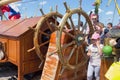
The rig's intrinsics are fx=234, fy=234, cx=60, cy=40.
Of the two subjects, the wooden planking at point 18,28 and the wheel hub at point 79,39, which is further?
the wooden planking at point 18,28

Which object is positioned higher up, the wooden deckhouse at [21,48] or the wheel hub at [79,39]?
the wheel hub at [79,39]

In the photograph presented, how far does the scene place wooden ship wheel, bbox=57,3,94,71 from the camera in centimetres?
502

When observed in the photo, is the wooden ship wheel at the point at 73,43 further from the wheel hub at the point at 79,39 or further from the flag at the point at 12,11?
the flag at the point at 12,11

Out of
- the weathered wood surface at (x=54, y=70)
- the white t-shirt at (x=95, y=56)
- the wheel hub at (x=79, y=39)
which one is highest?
the wheel hub at (x=79, y=39)

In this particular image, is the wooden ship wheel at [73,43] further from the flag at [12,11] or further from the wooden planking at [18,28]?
the flag at [12,11]

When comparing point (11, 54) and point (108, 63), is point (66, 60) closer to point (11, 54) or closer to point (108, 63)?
point (108, 63)

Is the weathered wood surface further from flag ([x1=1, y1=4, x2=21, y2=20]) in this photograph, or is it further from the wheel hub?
flag ([x1=1, y1=4, x2=21, y2=20])

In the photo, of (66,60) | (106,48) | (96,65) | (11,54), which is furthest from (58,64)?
(11,54)

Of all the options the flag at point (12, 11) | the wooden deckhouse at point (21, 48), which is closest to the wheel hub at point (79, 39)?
the wooden deckhouse at point (21, 48)

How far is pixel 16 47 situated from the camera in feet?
19.5

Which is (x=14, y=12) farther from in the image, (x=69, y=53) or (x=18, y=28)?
(x=69, y=53)

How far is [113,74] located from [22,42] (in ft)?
9.31

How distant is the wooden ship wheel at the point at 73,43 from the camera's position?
16.5 feet

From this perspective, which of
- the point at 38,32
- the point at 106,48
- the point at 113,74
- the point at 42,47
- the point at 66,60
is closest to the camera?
the point at 113,74
